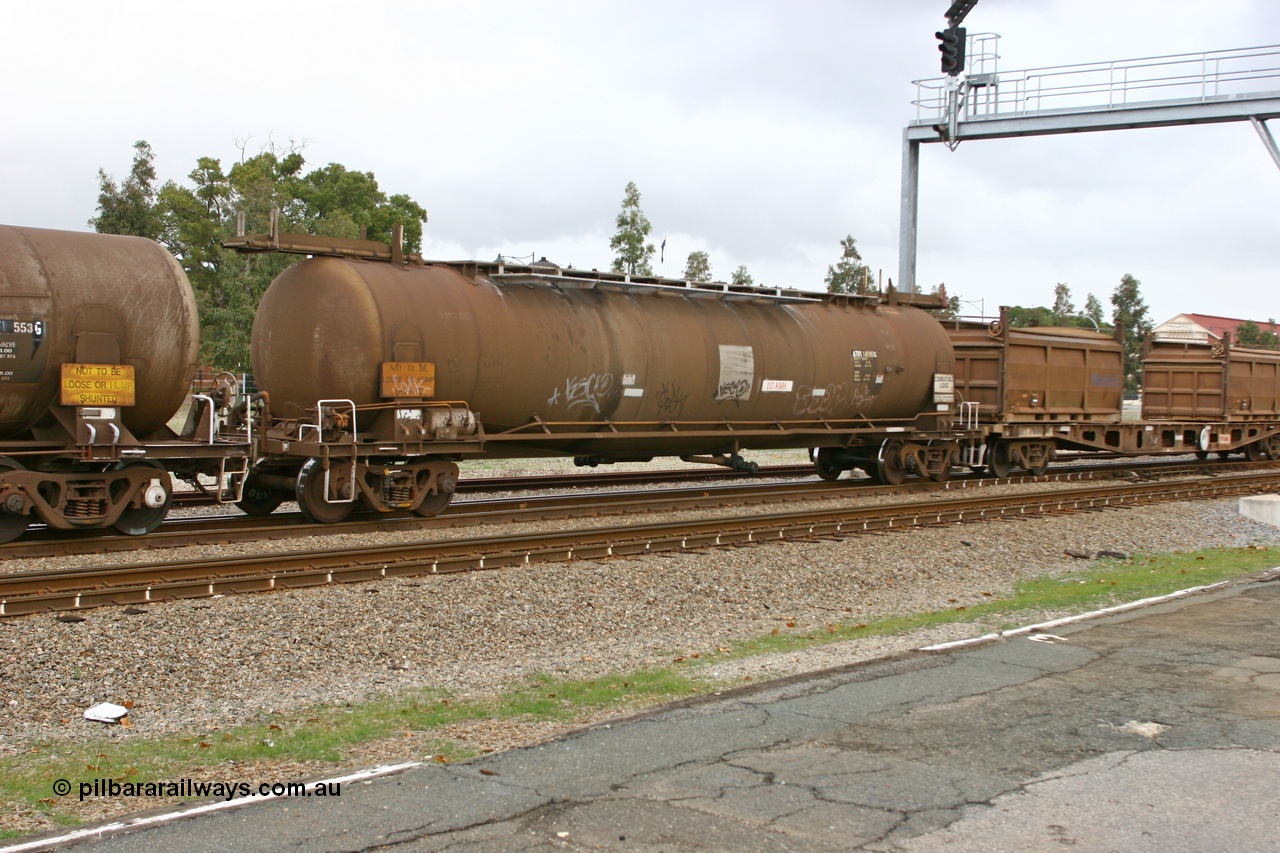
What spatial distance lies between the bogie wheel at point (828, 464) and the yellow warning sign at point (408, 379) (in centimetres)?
1025

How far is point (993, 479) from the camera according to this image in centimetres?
2334

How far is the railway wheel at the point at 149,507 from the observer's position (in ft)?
42.4

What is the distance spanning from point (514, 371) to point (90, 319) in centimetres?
544

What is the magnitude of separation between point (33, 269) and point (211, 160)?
46.2 meters

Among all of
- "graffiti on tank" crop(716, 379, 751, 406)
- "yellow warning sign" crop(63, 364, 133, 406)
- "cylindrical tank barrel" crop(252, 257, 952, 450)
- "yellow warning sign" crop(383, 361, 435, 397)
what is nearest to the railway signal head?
"cylindrical tank barrel" crop(252, 257, 952, 450)

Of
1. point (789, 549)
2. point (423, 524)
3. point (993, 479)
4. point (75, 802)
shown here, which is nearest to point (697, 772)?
point (75, 802)

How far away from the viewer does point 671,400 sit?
57.8 feet

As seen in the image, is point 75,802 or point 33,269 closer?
point 75,802

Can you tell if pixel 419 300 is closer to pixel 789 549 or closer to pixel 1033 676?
pixel 789 549

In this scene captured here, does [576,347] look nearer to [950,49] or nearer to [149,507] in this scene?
[149,507]

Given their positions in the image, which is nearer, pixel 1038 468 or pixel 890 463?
pixel 890 463

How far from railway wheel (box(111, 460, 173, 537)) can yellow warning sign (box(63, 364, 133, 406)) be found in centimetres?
80

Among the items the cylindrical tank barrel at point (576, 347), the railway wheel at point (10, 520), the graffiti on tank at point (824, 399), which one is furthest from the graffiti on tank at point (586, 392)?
the railway wheel at point (10, 520)

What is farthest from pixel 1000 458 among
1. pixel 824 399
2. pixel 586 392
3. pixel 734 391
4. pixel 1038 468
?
pixel 586 392
